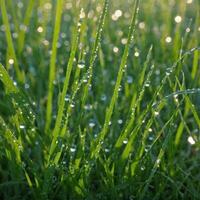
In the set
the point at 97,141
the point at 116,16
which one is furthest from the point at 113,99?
the point at 116,16

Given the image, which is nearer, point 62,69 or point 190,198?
point 190,198

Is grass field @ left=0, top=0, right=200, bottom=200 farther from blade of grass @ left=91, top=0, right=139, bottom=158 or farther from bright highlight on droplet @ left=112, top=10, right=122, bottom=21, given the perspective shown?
bright highlight on droplet @ left=112, top=10, right=122, bottom=21

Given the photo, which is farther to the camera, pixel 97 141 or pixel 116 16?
pixel 116 16

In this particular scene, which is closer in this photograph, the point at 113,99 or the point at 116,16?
the point at 113,99

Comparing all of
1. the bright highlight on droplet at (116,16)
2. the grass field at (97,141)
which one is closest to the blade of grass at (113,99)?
the grass field at (97,141)

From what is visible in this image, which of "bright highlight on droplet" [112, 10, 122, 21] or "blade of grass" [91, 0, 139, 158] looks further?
"bright highlight on droplet" [112, 10, 122, 21]

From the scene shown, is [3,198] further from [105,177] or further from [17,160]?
[105,177]

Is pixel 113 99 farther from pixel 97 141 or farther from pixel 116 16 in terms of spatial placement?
pixel 116 16

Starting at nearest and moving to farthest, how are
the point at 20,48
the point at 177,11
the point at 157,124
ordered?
the point at 157,124, the point at 20,48, the point at 177,11

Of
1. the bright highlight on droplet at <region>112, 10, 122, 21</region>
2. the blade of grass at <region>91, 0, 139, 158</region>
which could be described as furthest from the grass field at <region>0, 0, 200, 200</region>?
the bright highlight on droplet at <region>112, 10, 122, 21</region>

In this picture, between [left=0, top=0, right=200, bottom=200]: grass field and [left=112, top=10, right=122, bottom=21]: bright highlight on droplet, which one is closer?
[left=0, top=0, right=200, bottom=200]: grass field

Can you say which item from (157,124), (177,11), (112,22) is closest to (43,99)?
(157,124)
